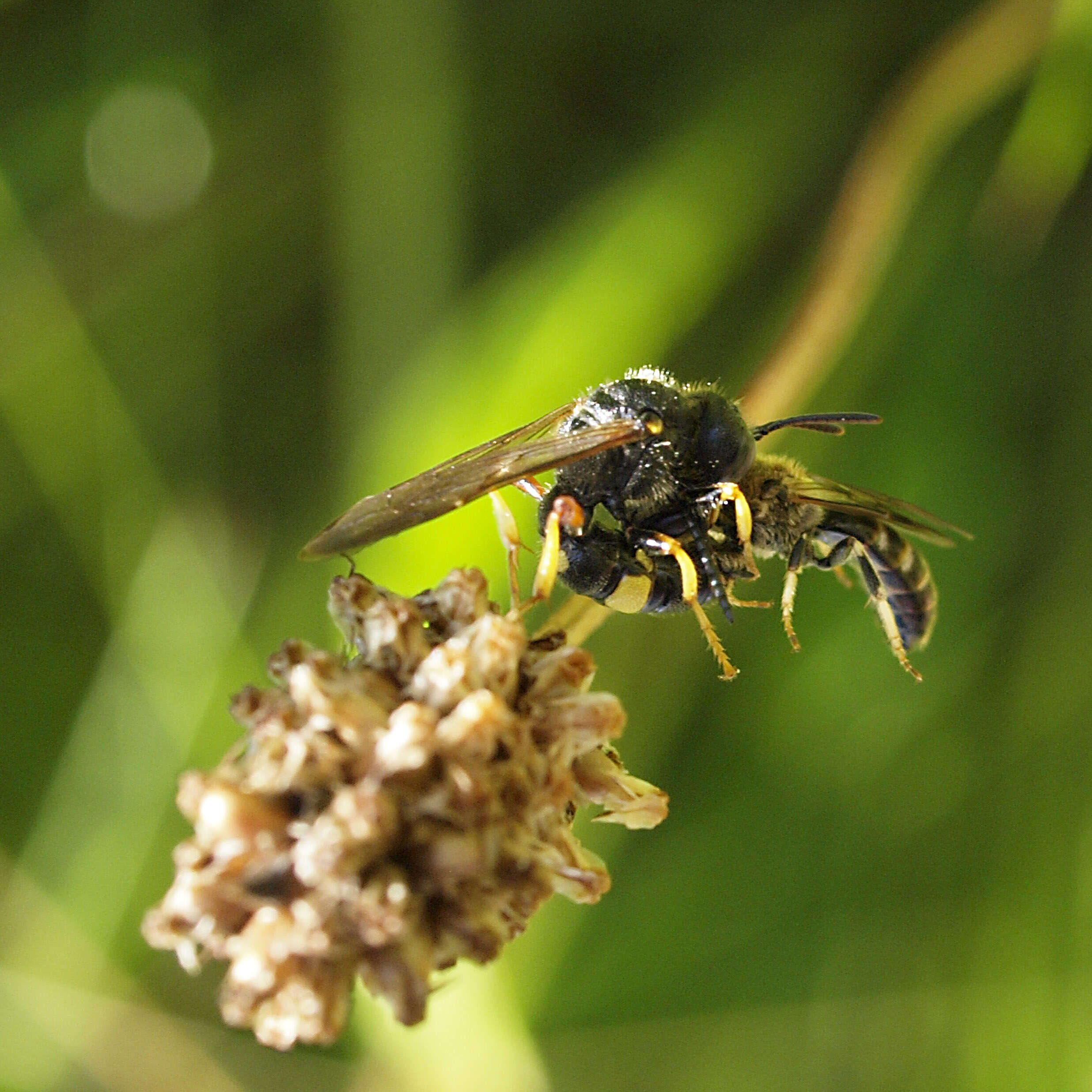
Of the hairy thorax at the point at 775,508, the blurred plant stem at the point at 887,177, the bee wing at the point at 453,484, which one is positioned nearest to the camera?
the bee wing at the point at 453,484

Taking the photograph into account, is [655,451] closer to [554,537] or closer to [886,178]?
[554,537]

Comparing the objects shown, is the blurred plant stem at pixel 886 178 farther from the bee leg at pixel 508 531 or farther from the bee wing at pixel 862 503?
the bee leg at pixel 508 531

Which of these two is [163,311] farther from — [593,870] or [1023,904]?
[1023,904]

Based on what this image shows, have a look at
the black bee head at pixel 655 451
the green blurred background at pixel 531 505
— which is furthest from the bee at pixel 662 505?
the green blurred background at pixel 531 505

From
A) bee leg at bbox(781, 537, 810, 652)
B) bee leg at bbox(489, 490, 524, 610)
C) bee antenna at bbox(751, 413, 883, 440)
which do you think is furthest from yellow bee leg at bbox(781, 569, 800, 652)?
bee leg at bbox(489, 490, 524, 610)

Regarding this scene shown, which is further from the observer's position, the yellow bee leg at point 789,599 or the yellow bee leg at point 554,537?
the yellow bee leg at point 789,599

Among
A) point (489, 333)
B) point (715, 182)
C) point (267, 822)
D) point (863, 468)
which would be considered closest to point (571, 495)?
point (267, 822)
